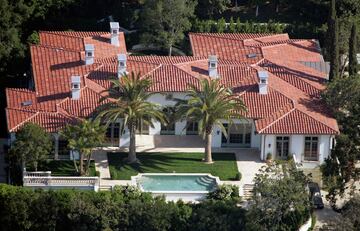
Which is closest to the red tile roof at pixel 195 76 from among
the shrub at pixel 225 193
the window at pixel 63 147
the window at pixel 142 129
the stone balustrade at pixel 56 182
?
the window at pixel 63 147

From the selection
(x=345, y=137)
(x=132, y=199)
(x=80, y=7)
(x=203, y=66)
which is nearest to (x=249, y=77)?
(x=203, y=66)

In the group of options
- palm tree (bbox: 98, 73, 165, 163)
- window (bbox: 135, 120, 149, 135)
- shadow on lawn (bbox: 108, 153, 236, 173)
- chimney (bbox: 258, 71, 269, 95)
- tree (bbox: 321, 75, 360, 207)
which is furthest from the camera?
chimney (bbox: 258, 71, 269, 95)

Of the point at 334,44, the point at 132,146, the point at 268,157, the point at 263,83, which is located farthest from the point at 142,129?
the point at 334,44

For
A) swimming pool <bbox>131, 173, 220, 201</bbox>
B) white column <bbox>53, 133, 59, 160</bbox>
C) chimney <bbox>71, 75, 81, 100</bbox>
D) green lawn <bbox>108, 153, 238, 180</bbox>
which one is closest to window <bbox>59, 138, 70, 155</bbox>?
white column <bbox>53, 133, 59, 160</bbox>

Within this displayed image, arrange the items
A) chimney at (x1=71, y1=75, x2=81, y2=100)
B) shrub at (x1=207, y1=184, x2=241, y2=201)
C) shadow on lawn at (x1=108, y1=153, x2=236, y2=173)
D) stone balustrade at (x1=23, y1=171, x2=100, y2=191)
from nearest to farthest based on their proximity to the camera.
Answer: shrub at (x1=207, y1=184, x2=241, y2=201) → stone balustrade at (x1=23, y1=171, x2=100, y2=191) → shadow on lawn at (x1=108, y1=153, x2=236, y2=173) → chimney at (x1=71, y1=75, x2=81, y2=100)

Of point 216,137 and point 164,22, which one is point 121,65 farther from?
point 164,22

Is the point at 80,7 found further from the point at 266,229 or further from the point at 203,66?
the point at 266,229

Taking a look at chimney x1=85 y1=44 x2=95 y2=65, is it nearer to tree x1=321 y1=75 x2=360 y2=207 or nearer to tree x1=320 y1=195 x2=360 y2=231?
tree x1=321 y1=75 x2=360 y2=207
